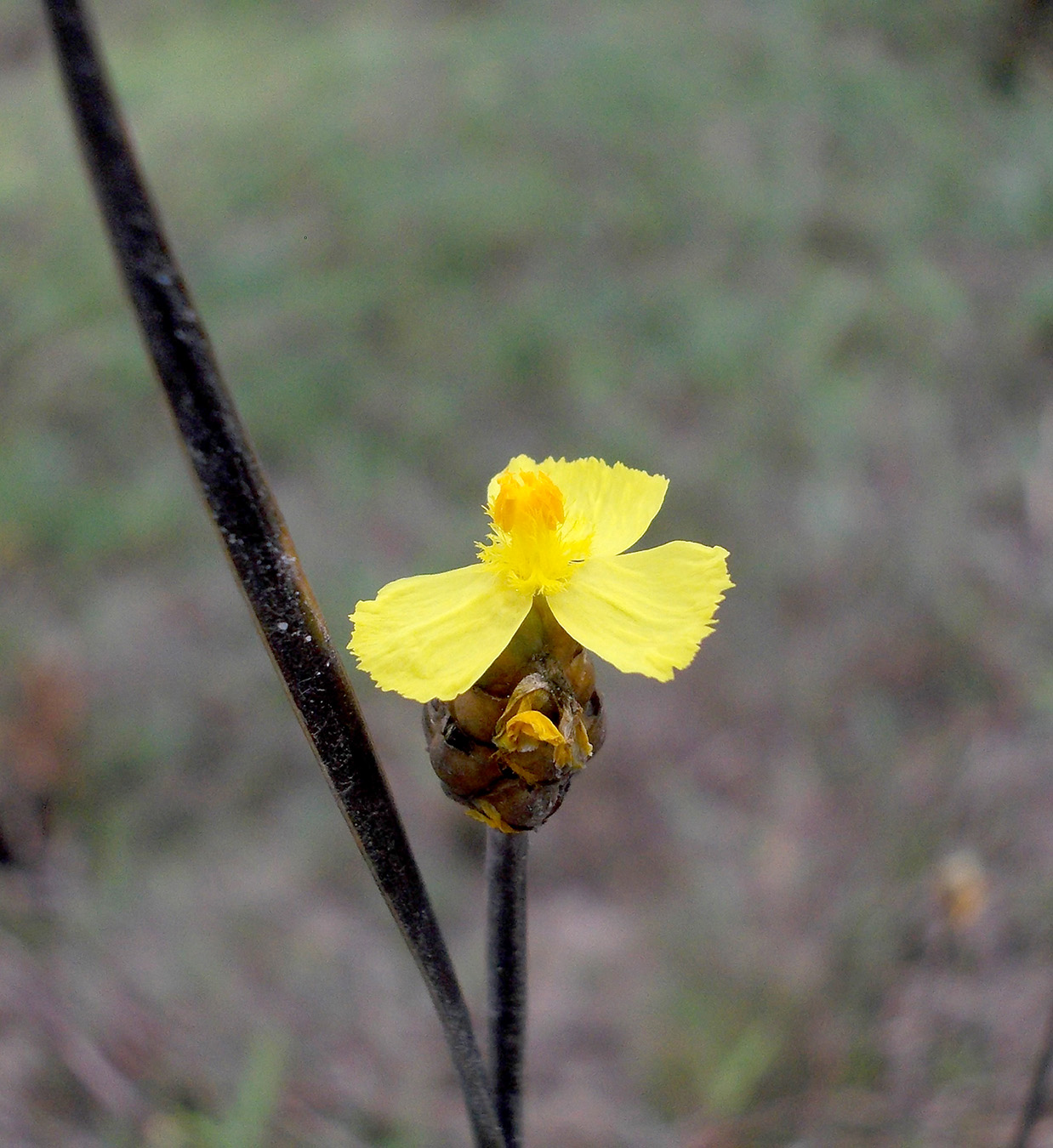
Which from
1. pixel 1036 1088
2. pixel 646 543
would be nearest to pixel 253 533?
pixel 1036 1088

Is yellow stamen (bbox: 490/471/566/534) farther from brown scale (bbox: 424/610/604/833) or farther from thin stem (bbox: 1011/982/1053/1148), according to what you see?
thin stem (bbox: 1011/982/1053/1148)

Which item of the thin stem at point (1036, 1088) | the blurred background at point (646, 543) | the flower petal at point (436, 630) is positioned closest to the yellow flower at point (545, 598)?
the flower petal at point (436, 630)

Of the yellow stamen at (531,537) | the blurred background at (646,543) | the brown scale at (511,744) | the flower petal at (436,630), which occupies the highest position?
the blurred background at (646,543)

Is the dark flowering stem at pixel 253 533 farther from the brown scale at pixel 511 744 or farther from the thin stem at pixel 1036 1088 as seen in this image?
the thin stem at pixel 1036 1088

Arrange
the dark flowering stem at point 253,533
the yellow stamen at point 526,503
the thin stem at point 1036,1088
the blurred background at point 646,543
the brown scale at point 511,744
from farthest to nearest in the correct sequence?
1. the blurred background at point 646,543
2. the thin stem at point 1036,1088
3. the yellow stamen at point 526,503
4. the brown scale at point 511,744
5. the dark flowering stem at point 253,533

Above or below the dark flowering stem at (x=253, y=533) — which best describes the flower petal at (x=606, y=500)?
above

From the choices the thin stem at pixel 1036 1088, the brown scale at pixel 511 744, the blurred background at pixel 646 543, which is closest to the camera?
the brown scale at pixel 511 744

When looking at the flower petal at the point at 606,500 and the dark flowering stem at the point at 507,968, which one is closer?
the dark flowering stem at the point at 507,968

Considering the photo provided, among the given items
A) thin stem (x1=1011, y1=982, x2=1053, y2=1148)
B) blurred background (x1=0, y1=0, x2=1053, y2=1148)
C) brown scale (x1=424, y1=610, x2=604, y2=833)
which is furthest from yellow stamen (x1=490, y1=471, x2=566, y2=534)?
blurred background (x1=0, y1=0, x2=1053, y2=1148)
